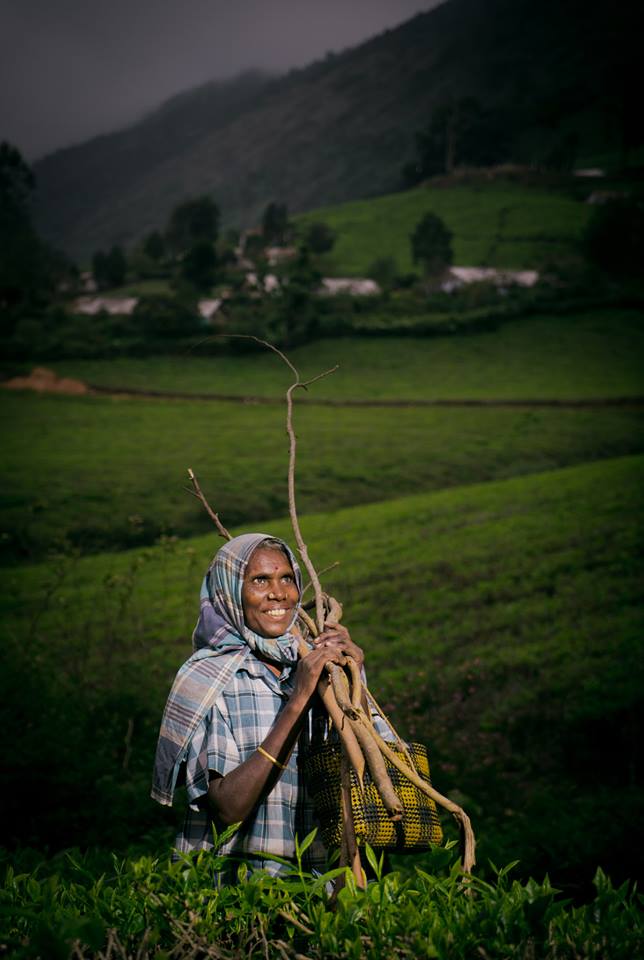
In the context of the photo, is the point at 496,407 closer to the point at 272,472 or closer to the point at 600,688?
the point at 272,472

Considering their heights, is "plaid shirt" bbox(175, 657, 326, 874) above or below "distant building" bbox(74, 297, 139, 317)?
below

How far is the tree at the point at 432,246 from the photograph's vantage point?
68812 millimetres

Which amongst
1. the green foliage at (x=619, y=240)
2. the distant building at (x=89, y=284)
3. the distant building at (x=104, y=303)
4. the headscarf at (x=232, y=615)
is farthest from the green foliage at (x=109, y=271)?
the headscarf at (x=232, y=615)

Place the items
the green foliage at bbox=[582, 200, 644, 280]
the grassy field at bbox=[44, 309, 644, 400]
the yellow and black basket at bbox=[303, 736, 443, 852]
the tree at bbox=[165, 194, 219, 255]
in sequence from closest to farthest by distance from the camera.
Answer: the yellow and black basket at bbox=[303, 736, 443, 852] → the grassy field at bbox=[44, 309, 644, 400] → the green foliage at bbox=[582, 200, 644, 280] → the tree at bbox=[165, 194, 219, 255]

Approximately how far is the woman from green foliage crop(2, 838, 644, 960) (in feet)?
1.02

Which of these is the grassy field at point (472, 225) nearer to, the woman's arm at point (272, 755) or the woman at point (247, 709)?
the woman at point (247, 709)

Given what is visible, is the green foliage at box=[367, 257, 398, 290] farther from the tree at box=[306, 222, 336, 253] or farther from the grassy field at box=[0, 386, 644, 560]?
the grassy field at box=[0, 386, 644, 560]

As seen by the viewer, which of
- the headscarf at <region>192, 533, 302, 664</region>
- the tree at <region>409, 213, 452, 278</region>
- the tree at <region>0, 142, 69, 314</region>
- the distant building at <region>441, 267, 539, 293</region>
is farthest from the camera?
the tree at <region>409, 213, 452, 278</region>

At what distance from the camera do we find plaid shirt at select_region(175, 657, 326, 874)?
2539 mm

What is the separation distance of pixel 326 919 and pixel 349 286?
6315 centimetres

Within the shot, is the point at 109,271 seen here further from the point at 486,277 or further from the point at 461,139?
the point at 461,139

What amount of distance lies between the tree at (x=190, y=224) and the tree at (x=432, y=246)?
2506 centimetres

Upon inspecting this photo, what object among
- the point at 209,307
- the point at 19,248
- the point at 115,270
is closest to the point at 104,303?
the point at 19,248

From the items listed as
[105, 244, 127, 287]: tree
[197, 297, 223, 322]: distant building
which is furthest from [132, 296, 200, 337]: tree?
[105, 244, 127, 287]: tree
